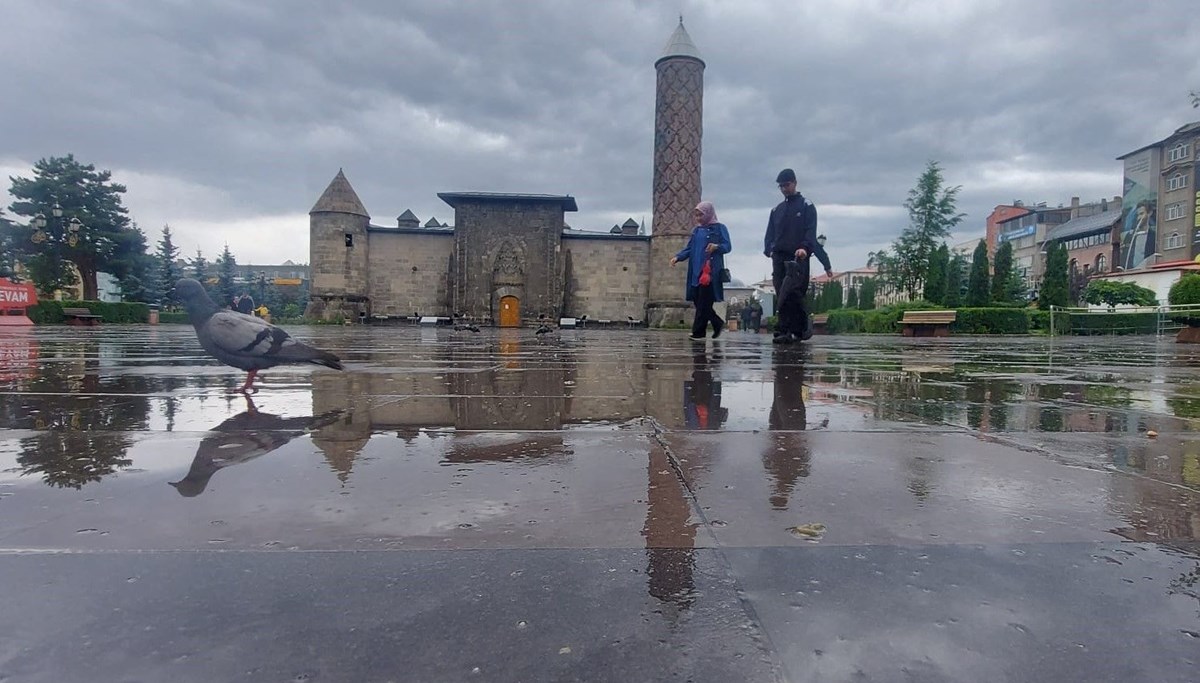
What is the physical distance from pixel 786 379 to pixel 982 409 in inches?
58.6

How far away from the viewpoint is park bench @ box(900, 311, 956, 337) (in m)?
19.0

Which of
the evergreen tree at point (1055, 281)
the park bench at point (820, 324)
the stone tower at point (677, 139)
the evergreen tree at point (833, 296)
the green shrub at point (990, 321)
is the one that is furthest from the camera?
the evergreen tree at point (833, 296)

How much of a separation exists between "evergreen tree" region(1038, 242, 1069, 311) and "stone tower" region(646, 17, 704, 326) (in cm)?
1657

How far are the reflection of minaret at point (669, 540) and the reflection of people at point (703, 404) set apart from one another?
32.5 inches

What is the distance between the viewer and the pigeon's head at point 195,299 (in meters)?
3.67

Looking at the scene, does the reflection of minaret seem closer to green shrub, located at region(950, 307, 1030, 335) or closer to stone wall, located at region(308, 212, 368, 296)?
green shrub, located at region(950, 307, 1030, 335)

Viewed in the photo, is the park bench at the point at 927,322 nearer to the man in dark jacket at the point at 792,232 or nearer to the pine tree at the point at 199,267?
the man in dark jacket at the point at 792,232

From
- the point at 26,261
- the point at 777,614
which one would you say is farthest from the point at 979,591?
the point at 26,261

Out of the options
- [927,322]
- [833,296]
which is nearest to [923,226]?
[833,296]

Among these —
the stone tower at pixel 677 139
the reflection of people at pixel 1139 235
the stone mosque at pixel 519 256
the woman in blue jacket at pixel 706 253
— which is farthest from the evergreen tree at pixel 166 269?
the reflection of people at pixel 1139 235

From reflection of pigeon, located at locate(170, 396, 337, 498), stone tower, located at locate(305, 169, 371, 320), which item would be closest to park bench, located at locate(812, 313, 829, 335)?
stone tower, located at locate(305, 169, 371, 320)

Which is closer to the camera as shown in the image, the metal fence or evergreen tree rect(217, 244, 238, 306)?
the metal fence

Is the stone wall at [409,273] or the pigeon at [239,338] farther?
the stone wall at [409,273]

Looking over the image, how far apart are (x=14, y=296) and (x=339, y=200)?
15.3m
